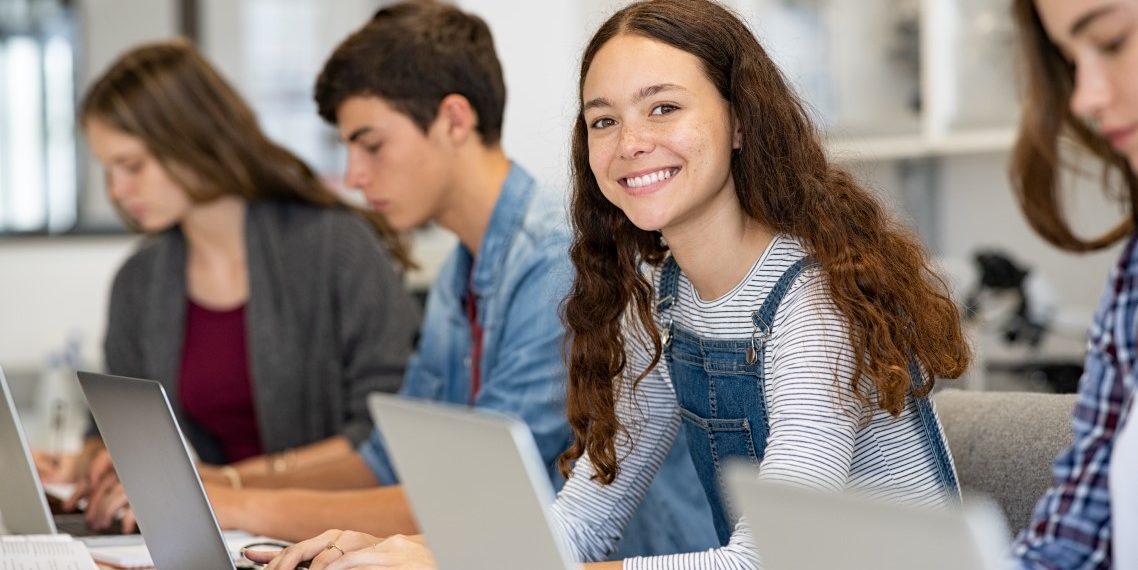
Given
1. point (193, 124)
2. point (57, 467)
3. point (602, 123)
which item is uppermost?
point (602, 123)

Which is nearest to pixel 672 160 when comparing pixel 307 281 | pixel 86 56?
pixel 307 281

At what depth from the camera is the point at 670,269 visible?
1.48m

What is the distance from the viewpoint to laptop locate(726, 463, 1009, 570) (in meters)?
0.62

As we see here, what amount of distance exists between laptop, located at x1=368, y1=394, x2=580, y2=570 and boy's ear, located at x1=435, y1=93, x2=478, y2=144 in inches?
38.2

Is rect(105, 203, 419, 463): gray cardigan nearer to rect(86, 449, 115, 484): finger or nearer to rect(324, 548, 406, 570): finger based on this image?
rect(86, 449, 115, 484): finger

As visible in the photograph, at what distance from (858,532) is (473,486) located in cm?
32

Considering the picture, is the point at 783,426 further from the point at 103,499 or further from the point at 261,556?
the point at 103,499

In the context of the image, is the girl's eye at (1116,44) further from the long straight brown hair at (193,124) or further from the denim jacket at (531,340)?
the long straight brown hair at (193,124)

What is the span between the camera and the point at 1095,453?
0.94 m

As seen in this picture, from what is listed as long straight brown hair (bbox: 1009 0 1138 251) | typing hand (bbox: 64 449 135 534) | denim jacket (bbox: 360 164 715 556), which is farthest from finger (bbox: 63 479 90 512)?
long straight brown hair (bbox: 1009 0 1138 251)

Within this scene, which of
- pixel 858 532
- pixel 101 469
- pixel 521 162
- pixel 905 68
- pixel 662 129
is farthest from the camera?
pixel 521 162

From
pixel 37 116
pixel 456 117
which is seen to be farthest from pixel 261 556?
pixel 37 116

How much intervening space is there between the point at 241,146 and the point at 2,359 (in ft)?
6.38

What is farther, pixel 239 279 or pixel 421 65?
pixel 239 279
